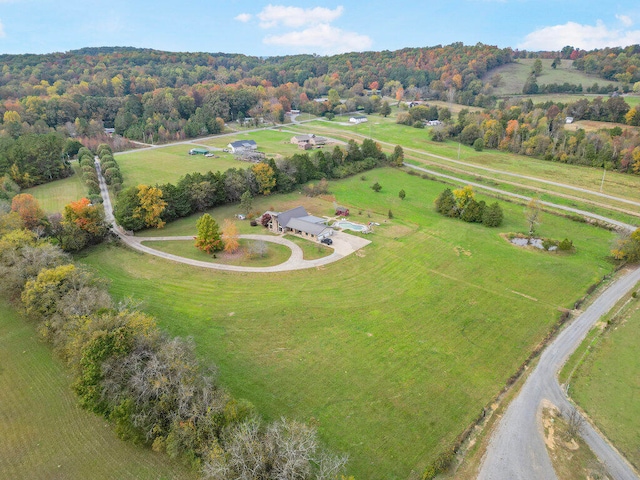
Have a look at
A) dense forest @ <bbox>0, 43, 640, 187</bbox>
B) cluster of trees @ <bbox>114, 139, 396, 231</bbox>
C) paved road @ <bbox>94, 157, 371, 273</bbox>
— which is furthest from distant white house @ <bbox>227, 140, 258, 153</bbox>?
paved road @ <bbox>94, 157, 371, 273</bbox>

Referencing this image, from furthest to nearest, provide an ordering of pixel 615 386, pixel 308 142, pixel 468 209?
pixel 308 142 < pixel 468 209 < pixel 615 386

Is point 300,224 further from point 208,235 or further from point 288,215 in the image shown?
point 208,235

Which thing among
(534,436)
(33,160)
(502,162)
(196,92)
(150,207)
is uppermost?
(196,92)

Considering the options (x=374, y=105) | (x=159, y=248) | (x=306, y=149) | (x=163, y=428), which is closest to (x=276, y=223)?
(x=159, y=248)

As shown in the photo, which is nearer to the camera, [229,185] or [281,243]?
[281,243]

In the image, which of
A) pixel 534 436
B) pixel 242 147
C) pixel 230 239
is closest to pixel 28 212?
pixel 230 239

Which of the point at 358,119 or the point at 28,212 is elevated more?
the point at 358,119

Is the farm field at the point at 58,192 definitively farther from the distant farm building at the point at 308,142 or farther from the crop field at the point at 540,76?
the crop field at the point at 540,76
